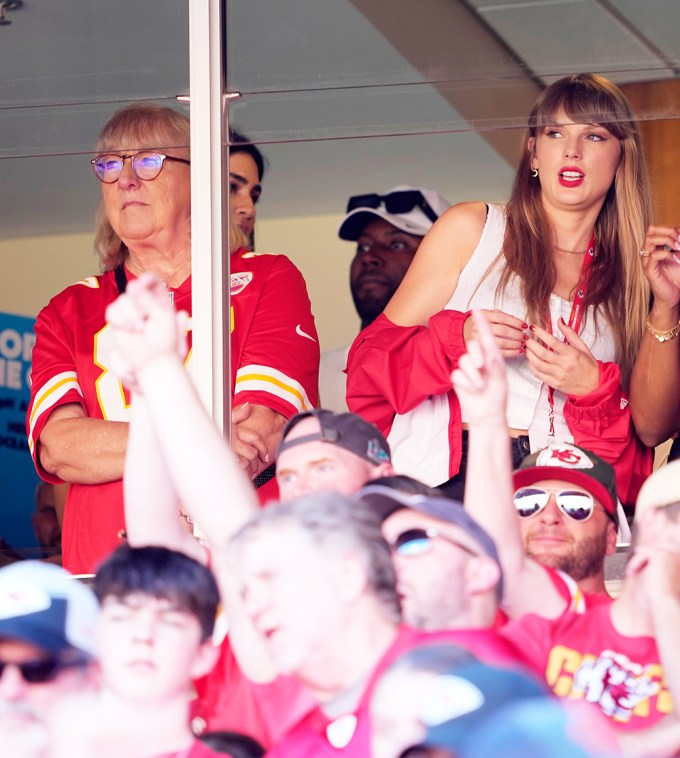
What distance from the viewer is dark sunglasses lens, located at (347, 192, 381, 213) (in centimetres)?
489

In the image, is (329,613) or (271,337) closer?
(329,613)

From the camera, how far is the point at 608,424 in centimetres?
268

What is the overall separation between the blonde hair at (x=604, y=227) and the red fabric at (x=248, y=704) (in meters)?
1.21

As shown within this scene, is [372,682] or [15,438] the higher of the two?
[15,438]

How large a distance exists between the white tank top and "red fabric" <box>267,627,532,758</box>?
108 centimetres

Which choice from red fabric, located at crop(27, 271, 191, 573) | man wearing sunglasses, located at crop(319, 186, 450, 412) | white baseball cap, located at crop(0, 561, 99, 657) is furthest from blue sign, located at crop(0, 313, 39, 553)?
white baseball cap, located at crop(0, 561, 99, 657)

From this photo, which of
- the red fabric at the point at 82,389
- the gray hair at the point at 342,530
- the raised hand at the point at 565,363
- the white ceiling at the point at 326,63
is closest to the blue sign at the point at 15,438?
the red fabric at the point at 82,389

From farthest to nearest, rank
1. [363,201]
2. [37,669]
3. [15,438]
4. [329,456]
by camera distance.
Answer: [363,201]
[15,438]
[329,456]
[37,669]

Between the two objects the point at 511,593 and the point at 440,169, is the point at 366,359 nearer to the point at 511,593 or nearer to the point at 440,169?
the point at 511,593

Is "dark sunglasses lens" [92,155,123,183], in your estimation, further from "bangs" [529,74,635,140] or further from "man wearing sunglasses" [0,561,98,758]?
"man wearing sunglasses" [0,561,98,758]

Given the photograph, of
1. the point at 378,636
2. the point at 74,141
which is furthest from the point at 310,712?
the point at 74,141

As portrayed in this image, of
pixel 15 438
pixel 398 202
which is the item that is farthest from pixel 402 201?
pixel 15 438

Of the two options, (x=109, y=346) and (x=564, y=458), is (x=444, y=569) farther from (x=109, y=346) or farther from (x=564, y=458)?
(x=109, y=346)

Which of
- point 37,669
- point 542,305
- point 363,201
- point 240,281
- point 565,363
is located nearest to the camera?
point 37,669
